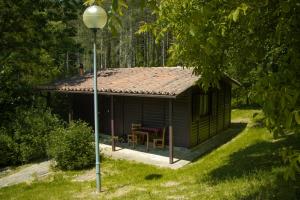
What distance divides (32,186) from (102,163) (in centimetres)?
283

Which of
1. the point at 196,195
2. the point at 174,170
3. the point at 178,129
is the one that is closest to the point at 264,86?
the point at 196,195

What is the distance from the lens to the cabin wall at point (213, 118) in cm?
1543

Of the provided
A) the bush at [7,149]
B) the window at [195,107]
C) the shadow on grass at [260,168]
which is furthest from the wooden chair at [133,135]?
the bush at [7,149]

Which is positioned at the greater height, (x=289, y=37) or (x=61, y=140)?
(x=289, y=37)

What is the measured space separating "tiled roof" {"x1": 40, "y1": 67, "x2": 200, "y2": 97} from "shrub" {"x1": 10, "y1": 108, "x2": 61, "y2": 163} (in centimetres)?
206

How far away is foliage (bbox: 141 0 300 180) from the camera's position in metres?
2.88

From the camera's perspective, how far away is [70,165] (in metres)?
13.1

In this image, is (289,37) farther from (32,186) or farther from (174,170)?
(32,186)

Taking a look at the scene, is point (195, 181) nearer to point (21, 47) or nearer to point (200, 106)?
point (200, 106)

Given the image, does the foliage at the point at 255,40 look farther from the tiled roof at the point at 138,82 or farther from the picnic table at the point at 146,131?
the picnic table at the point at 146,131

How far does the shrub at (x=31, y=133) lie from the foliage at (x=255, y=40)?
870 cm

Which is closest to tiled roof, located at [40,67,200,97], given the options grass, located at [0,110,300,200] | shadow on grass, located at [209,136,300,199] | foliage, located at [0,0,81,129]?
foliage, located at [0,0,81,129]

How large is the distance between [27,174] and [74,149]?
1.90 meters

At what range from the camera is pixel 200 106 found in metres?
15.7
